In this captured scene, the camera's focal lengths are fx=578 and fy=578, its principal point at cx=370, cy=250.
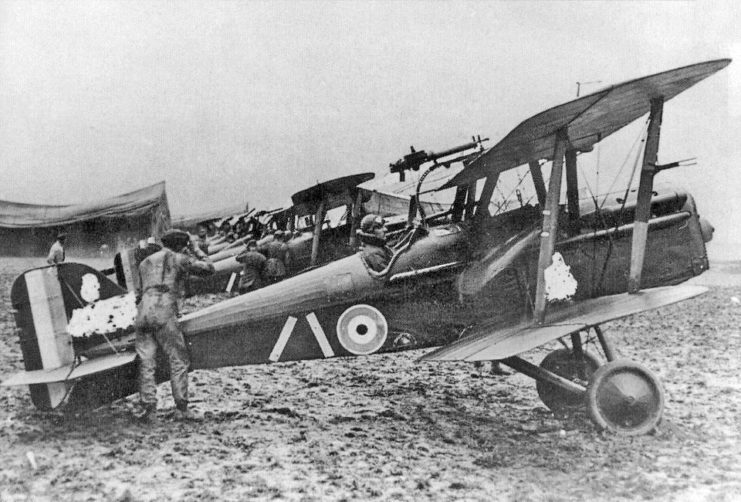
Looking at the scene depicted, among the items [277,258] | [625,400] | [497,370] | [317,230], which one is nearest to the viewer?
[625,400]

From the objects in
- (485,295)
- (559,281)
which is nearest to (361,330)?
(485,295)

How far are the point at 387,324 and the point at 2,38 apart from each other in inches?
149

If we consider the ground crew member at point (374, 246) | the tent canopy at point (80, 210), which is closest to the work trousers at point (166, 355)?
the ground crew member at point (374, 246)

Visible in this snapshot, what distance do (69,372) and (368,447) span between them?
220cm

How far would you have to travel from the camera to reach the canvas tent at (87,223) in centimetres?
1410

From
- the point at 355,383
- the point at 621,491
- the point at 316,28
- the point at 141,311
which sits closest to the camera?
the point at 621,491

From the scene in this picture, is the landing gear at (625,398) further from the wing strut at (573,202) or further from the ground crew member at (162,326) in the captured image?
the ground crew member at (162,326)

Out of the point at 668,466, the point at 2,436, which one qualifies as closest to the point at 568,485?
the point at 668,466

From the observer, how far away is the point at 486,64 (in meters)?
5.98

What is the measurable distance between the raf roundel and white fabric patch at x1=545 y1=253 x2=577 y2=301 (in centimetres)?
137

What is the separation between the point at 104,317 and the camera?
4.48 metres

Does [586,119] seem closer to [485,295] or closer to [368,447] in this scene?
[485,295]

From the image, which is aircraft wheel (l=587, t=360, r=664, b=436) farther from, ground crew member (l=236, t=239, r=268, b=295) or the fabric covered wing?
ground crew member (l=236, t=239, r=268, b=295)

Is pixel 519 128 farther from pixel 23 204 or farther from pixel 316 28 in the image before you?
pixel 23 204
